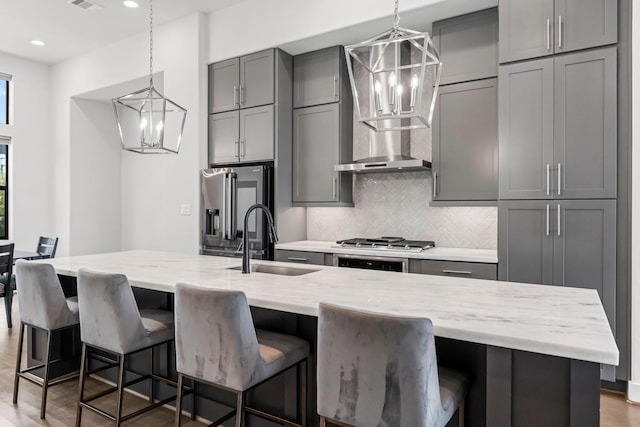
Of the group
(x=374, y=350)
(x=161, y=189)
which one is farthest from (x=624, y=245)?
(x=161, y=189)

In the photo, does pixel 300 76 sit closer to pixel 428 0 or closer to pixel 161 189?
pixel 428 0

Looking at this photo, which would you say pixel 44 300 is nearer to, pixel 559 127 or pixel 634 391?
pixel 559 127

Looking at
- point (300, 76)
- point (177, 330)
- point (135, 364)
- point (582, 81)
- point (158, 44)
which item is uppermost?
point (158, 44)

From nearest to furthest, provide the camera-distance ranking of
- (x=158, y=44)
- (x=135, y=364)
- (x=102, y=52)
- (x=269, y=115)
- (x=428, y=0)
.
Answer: (x=135, y=364) < (x=428, y=0) < (x=269, y=115) < (x=158, y=44) < (x=102, y=52)

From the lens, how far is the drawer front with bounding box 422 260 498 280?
3.22 meters

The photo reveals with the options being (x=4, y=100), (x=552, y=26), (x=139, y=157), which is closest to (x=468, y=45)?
(x=552, y=26)

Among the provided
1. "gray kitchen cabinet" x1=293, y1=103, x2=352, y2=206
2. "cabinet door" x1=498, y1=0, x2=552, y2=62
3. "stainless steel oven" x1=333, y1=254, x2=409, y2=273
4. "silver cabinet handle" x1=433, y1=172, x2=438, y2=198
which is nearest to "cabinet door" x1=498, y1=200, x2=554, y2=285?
"silver cabinet handle" x1=433, y1=172, x2=438, y2=198

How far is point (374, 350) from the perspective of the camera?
133 centimetres

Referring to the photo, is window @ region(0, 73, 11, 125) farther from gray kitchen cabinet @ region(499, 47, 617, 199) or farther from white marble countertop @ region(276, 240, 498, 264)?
gray kitchen cabinet @ region(499, 47, 617, 199)

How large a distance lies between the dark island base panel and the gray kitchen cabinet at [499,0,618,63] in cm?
236

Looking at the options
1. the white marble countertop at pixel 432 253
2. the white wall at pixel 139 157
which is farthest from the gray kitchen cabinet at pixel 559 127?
the white wall at pixel 139 157

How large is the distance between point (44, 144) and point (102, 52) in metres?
1.70

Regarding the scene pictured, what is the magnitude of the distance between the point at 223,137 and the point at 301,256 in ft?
5.32

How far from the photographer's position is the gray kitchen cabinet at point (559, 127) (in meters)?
2.88
